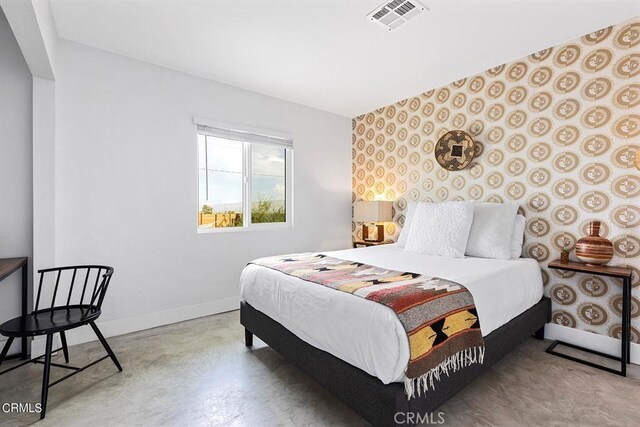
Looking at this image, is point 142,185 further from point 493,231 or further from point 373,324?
point 493,231

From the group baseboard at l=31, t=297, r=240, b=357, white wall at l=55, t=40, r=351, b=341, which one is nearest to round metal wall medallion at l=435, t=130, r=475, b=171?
white wall at l=55, t=40, r=351, b=341

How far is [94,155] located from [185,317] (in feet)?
5.64

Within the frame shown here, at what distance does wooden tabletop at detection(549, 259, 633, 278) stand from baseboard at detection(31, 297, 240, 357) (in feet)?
10.1

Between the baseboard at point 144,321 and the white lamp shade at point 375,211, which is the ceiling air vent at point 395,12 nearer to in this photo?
the white lamp shade at point 375,211

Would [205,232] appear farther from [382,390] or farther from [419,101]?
[419,101]

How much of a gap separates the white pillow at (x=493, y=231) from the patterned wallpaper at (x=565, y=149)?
0.83ft

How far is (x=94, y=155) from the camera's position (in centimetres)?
264

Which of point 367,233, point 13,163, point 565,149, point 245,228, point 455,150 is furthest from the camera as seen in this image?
point 367,233

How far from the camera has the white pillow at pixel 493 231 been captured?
264 centimetres

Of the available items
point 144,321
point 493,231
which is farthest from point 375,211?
point 144,321

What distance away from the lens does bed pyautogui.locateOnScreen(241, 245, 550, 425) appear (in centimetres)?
138

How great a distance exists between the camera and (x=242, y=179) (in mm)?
3637

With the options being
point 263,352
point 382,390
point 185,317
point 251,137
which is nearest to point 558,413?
point 382,390

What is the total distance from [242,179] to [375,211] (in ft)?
5.51
